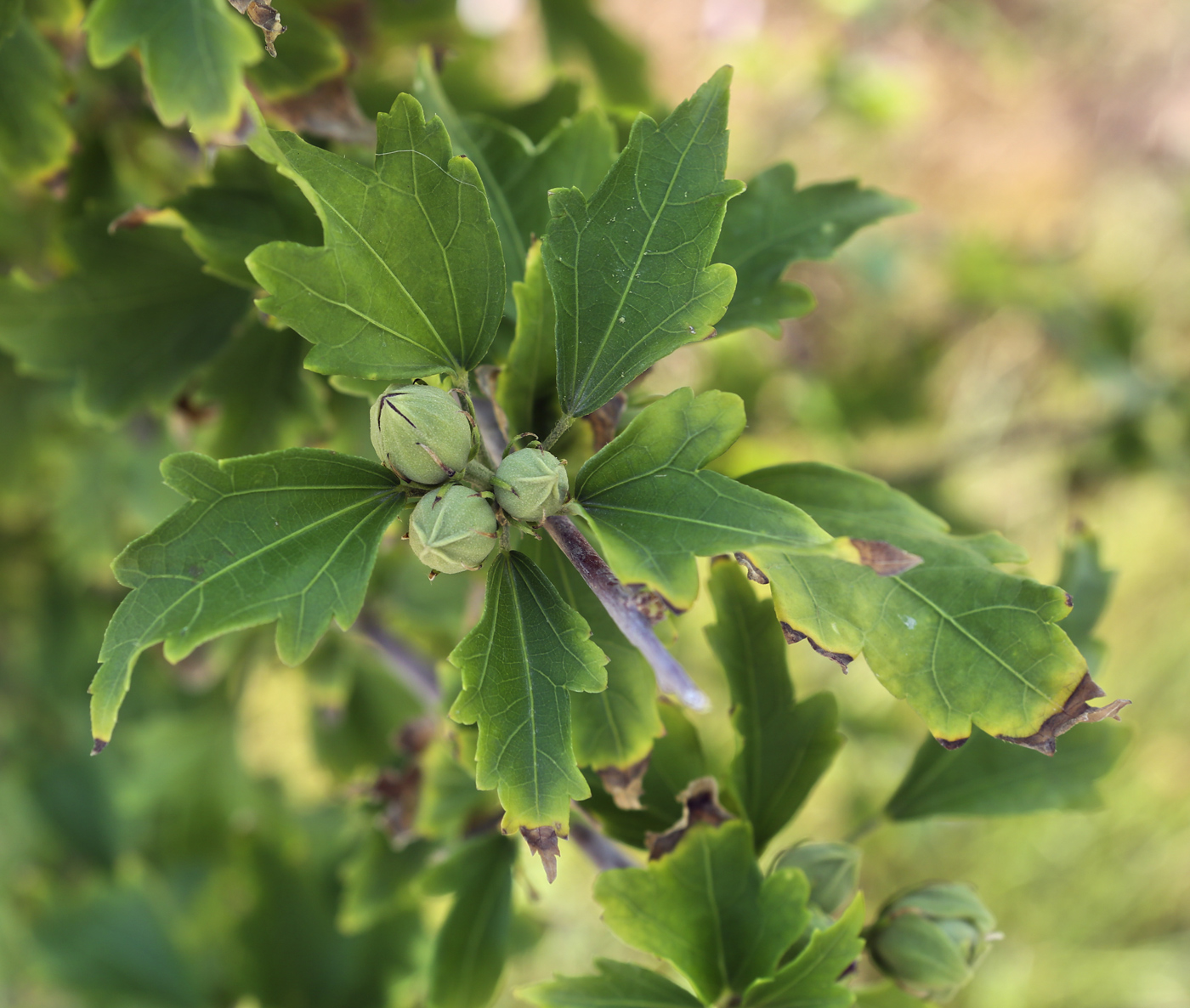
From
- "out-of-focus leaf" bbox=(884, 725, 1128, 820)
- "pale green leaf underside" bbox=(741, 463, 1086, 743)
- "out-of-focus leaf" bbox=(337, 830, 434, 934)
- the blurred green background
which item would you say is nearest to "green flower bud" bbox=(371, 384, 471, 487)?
"pale green leaf underside" bbox=(741, 463, 1086, 743)

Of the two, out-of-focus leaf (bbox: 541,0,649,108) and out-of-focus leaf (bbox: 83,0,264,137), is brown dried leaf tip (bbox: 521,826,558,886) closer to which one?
out-of-focus leaf (bbox: 83,0,264,137)

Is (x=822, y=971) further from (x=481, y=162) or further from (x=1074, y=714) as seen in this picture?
(x=481, y=162)

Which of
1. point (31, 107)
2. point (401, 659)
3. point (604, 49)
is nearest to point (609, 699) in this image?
point (401, 659)

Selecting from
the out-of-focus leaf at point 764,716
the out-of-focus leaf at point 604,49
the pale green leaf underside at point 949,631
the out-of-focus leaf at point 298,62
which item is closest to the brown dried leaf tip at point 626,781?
the out-of-focus leaf at point 764,716

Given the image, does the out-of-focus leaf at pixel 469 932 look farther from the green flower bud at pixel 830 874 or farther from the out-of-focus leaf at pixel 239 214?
the out-of-focus leaf at pixel 239 214

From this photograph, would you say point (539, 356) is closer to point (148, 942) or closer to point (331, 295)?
point (331, 295)

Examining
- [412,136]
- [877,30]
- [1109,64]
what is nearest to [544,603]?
[412,136]
